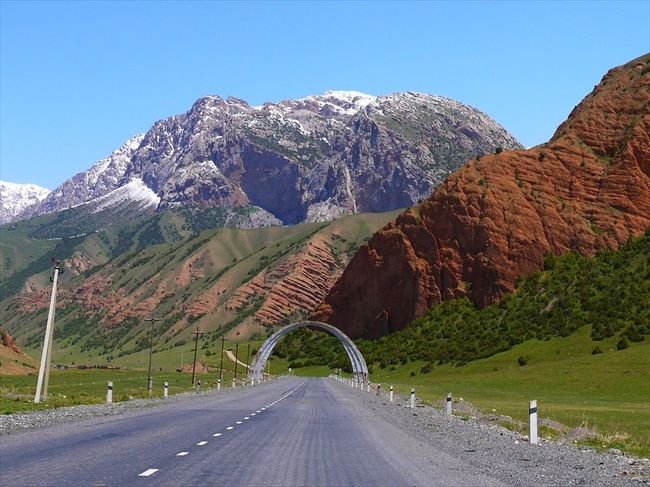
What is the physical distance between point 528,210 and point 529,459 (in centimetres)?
11476

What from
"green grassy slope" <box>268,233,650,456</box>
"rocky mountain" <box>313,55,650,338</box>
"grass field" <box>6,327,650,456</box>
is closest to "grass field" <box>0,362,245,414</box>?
"grass field" <box>6,327,650,456</box>

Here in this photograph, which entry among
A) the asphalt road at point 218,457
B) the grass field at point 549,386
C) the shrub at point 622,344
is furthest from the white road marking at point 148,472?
the shrub at point 622,344

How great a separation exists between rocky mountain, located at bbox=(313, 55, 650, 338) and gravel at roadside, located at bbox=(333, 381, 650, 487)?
99898 millimetres

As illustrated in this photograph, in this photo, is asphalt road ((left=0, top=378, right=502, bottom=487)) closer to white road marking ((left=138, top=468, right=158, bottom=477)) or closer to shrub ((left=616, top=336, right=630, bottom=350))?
white road marking ((left=138, top=468, right=158, bottom=477))

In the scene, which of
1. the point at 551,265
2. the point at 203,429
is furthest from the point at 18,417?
the point at 551,265

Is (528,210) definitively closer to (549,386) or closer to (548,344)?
(548,344)

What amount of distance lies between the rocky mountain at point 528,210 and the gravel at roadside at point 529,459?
99898 millimetres

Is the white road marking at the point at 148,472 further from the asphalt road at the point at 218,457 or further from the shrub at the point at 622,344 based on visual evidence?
the shrub at the point at 622,344

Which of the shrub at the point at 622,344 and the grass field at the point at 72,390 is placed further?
the shrub at the point at 622,344

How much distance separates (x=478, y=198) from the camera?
137 meters

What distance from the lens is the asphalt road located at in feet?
47.2

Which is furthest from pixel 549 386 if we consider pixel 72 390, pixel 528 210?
pixel 528 210

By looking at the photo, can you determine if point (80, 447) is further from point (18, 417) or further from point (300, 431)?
point (18, 417)

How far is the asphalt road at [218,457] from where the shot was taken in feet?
47.2
